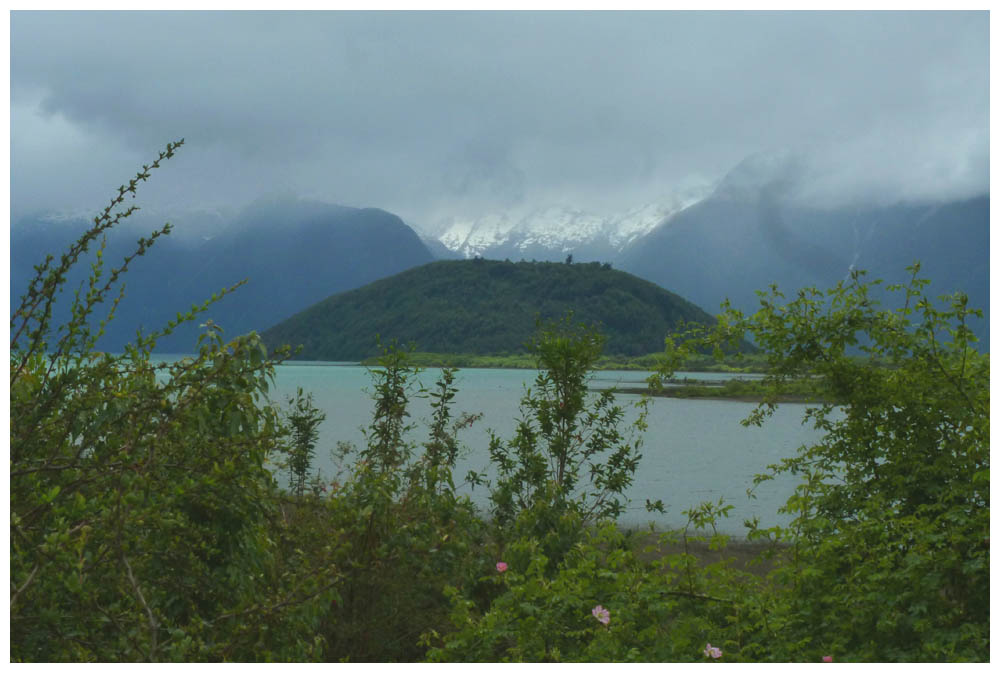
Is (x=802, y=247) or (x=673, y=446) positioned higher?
(x=802, y=247)

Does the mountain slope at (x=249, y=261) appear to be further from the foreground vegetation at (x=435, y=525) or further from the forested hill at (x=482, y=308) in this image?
the forested hill at (x=482, y=308)

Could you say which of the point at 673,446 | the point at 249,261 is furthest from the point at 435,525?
the point at 249,261

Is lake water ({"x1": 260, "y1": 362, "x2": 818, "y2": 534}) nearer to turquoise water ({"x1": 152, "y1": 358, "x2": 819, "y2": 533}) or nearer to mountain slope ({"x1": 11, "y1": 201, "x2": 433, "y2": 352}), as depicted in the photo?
turquoise water ({"x1": 152, "y1": 358, "x2": 819, "y2": 533})

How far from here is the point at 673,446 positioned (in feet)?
65.9

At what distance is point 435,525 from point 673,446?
17.7 meters

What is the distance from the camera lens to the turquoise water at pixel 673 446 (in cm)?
1237

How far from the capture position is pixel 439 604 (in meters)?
4.38

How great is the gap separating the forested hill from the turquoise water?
83.5 feet

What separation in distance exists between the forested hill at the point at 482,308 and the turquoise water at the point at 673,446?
25.5 meters

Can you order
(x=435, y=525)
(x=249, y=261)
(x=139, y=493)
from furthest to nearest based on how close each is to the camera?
(x=249, y=261), (x=435, y=525), (x=139, y=493)

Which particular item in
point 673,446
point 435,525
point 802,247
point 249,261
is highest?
point 802,247

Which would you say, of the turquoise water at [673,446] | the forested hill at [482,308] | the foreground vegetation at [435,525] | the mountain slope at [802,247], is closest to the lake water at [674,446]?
the turquoise water at [673,446]

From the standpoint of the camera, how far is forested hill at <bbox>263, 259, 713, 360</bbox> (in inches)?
2386

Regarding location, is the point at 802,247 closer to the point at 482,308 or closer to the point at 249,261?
the point at 482,308
